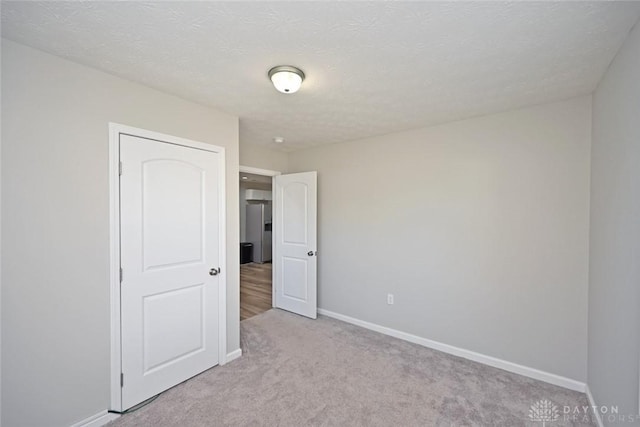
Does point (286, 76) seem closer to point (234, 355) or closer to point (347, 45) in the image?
point (347, 45)

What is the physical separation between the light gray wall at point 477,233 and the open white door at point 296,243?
1.07 feet

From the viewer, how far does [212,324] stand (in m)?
2.52

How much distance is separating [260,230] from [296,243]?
4523 millimetres

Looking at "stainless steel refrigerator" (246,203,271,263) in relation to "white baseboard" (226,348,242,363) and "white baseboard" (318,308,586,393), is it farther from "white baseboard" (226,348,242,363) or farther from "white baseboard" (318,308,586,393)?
"white baseboard" (226,348,242,363)

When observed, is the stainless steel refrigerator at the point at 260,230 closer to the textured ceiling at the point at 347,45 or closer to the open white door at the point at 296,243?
the open white door at the point at 296,243

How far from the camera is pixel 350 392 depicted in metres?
2.19

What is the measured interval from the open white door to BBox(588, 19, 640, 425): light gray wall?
272 centimetres

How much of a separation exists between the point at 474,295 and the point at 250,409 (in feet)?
7.43

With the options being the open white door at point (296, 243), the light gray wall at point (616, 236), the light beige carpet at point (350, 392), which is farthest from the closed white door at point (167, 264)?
the light gray wall at point (616, 236)

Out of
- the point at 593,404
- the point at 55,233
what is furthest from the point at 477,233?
the point at 55,233

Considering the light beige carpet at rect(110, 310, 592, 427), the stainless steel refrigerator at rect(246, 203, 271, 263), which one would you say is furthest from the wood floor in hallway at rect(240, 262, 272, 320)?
the light beige carpet at rect(110, 310, 592, 427)

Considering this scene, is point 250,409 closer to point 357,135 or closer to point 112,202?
point 112,202

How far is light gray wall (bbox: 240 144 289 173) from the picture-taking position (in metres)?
3.66

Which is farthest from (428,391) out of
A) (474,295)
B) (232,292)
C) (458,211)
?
(232,292)
